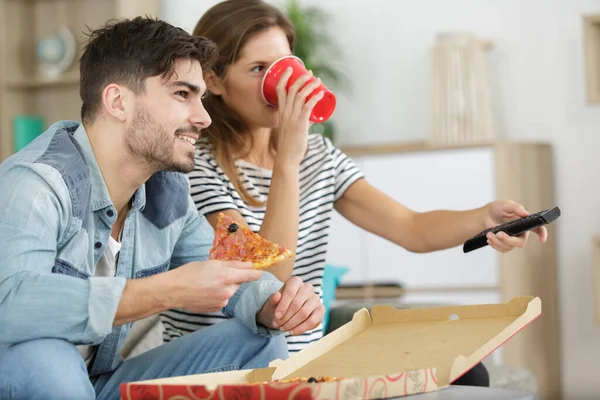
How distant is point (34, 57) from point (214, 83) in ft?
8.09

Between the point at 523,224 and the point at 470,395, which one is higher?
the point at 523,224

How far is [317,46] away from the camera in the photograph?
12.5 ft

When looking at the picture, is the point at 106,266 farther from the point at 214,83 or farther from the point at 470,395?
the point at 470,395

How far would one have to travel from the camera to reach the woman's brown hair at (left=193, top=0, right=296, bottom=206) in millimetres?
1984

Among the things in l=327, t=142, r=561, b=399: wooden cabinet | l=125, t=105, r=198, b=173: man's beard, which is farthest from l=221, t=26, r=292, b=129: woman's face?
l=327, t=142, r=561, b=399: wooden cabinet

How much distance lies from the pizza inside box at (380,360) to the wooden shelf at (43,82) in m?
2.83

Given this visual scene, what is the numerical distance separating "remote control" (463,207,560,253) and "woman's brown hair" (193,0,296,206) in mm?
524

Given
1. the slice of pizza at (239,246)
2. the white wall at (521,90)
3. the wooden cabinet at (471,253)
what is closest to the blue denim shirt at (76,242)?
the slice of pizza at (239,246)

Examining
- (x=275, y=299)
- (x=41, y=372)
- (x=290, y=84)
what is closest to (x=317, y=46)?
(x=290, y=84)

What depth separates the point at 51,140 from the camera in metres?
1.52

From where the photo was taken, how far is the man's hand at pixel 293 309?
1.56 m

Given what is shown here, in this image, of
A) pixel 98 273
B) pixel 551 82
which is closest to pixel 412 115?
pixel 551 82

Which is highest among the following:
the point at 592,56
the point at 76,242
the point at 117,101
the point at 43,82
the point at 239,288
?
the point at 43,82

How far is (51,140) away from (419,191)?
6.71 feet
